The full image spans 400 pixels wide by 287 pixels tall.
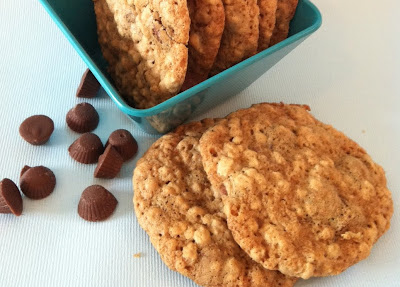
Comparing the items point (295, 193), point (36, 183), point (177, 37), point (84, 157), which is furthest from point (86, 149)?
point (295, 193)

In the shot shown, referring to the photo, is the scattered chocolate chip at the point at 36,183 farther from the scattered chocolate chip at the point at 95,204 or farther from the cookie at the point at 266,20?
the cookie at the point at 266,20

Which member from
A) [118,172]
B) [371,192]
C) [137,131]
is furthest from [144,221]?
[371,192]

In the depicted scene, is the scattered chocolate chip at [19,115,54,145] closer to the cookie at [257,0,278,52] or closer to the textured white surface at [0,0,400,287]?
the textured white surface at [0,0,400,287]

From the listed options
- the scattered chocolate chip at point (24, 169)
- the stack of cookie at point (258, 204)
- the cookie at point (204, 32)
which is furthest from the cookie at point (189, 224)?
the scattered chocolate chip at point (24, 169)

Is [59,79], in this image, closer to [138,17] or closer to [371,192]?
[138,17]

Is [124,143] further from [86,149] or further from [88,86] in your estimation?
[88,86]

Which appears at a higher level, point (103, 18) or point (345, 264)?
point (103, 18)
